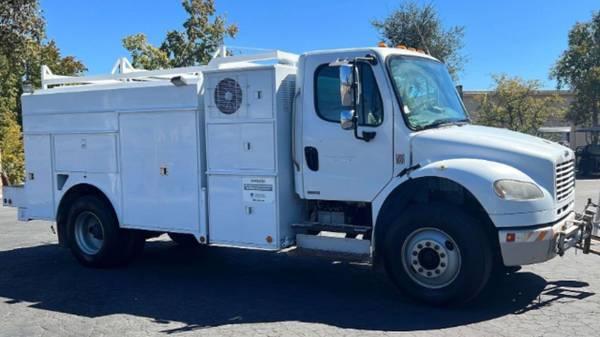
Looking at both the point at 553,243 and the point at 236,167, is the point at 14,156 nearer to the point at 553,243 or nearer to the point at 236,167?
the point at 236,167

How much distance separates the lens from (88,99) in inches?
331

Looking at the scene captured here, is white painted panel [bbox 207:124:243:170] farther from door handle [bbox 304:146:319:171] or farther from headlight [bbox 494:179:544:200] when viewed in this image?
headlight [bbox 494:179:544:200]

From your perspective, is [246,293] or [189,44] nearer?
[246,293]

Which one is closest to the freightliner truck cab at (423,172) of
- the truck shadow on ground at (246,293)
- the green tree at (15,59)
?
the truck shadow on ground at (246,293)

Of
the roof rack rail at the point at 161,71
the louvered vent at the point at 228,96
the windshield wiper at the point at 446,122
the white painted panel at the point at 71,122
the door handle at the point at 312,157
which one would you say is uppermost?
the roof rack rail at the point at 161,71

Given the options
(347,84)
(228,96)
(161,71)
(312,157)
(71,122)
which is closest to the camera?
(347,84)

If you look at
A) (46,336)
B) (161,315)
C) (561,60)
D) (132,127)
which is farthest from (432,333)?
(561,60)

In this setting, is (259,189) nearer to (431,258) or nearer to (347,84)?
(347,84)

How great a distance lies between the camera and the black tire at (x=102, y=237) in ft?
27.4

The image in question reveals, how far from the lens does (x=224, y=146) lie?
725cm

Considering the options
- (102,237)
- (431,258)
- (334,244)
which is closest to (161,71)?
(102,237)

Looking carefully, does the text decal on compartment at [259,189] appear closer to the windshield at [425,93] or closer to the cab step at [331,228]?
the cab step at [331,228]

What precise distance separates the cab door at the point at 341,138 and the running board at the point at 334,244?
0.45 meters

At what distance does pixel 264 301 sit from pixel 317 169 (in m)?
1.54
